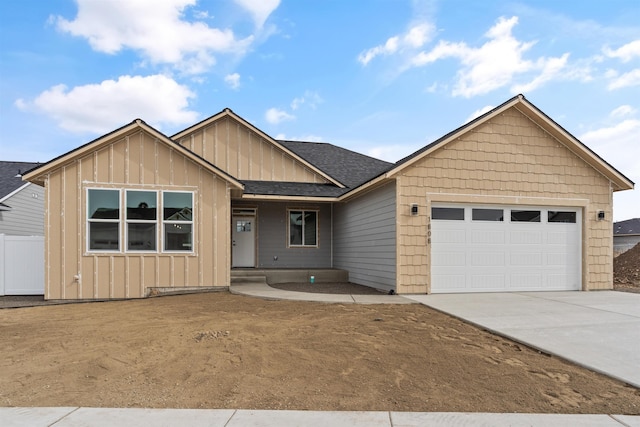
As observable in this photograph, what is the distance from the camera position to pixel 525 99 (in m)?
10.7

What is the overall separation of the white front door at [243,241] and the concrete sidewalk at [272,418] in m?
10.8

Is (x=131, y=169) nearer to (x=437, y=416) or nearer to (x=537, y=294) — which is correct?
(x=437, y=416)

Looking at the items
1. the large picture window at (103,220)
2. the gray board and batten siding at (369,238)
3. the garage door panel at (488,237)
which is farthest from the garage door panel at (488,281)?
the large picture window at (103,220)

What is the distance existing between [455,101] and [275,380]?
41.5 feet

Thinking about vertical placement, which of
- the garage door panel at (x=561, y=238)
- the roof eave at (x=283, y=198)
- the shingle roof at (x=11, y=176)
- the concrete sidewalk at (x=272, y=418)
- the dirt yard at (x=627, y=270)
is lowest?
the dirt yard at (x=627, y=270)

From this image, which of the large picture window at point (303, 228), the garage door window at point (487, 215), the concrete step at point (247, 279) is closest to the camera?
the garage door window at point (487, 215)

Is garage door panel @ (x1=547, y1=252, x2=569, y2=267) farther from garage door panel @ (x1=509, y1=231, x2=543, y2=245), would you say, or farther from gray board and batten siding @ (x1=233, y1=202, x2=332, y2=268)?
gray board and batten siding @ (x1=233, y1=202, x2=332, y2=268)

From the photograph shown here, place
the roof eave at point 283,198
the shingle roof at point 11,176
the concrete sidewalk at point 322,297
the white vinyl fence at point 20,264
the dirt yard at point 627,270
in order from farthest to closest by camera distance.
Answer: the shingle roof at point 11,176 → the dirt yard at point 627,270 → the roof eave at point 283,198 → the white vinyl fence at point 20,264 → the concrete sidewalk at point 322,297

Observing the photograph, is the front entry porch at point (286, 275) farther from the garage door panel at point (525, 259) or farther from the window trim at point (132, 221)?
the garage door panel at point (525, 259)

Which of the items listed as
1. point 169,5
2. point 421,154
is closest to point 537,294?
point 421,154

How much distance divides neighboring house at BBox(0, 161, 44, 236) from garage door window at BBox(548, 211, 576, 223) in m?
20.0

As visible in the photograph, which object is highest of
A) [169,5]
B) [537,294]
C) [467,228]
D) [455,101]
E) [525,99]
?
[169,5]

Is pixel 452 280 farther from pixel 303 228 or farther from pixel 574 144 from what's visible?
pixel 303 228

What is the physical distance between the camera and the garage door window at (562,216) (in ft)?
36.9
